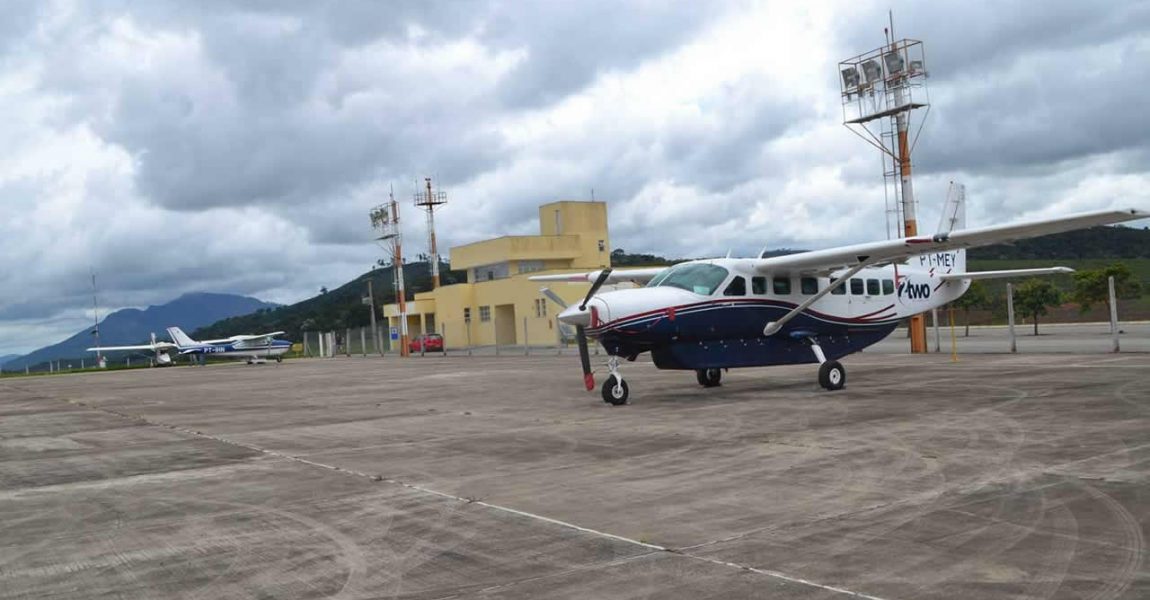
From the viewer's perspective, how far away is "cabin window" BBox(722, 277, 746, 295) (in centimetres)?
1656

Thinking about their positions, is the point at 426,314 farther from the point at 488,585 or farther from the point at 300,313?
the point at 300,313

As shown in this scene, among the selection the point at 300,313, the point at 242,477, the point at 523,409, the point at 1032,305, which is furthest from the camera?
the point at 300,313

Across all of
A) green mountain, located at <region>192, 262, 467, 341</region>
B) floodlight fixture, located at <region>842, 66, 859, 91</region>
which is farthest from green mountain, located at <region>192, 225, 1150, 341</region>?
floodlight fixture, located at <region>842, 66, 859, 91</region>

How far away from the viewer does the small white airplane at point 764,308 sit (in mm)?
15273

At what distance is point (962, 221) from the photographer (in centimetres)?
2344

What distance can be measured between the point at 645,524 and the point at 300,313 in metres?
155

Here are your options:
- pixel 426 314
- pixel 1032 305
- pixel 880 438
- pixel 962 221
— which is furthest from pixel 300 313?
pixel 880 438

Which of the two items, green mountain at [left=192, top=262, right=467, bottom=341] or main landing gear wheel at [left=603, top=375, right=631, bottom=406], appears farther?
green mountain at [left=192, top=262, right=467, bottom=341]

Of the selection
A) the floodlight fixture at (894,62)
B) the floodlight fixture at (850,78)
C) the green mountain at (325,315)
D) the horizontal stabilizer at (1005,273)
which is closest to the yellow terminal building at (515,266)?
the green mountain at (325,315)

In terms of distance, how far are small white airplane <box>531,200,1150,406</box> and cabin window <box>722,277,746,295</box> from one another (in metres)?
0.02

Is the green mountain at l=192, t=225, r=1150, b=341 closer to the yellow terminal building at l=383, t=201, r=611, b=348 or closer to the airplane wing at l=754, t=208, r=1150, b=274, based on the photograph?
the yellow terminal building at l=383, t=201, r=611, b=348

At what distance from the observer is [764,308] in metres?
17.1

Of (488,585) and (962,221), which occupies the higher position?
(962,221)

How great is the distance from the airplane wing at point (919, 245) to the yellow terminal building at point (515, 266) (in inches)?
1617
